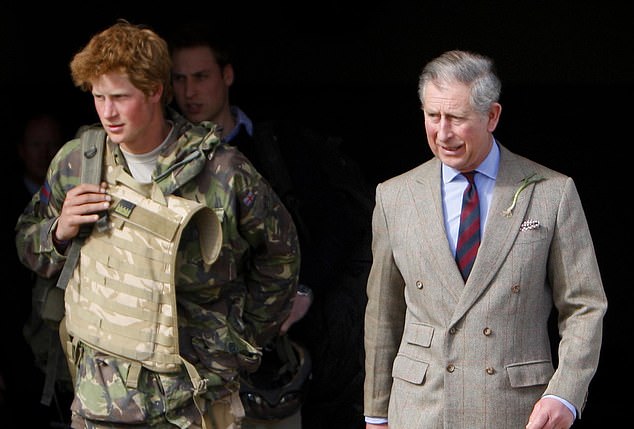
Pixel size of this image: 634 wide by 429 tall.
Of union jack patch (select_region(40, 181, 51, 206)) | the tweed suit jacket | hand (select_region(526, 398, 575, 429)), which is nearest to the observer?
hand (select_region(526, 398, 575, 429))

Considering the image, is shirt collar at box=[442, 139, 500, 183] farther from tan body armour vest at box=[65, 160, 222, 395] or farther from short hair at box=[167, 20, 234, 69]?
short hair at box=[167, 20, 234, 69]

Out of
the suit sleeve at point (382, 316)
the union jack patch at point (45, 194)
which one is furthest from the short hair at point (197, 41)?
the suit sleeve at point (382, 316)

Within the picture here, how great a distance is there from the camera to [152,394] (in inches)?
182

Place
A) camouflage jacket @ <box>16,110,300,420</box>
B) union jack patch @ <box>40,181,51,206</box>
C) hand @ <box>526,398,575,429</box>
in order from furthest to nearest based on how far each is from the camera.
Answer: union jack patch @ <box>40,181,51,206</box>, camouflage jacket @ <box>16,110,300,420</box>, hand @ <box>526,398,575,429</box>

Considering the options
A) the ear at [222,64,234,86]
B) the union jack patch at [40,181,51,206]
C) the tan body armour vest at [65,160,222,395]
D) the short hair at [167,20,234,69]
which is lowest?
the tan body armour vest at [65,160,222,395]

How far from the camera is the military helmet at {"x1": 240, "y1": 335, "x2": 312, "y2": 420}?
5348 mm

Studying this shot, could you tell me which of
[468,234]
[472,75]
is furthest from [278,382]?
[472,75]

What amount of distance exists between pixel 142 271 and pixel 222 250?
27 cm

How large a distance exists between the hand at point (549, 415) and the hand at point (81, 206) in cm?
147

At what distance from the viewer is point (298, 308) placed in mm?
5469

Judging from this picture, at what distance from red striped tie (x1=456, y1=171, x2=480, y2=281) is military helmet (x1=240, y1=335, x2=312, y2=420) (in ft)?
4.77

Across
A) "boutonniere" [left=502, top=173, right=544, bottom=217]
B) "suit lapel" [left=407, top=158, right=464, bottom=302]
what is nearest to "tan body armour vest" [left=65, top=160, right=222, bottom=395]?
"suit lapel" [left=407, top=158, right=464, bottom=302]

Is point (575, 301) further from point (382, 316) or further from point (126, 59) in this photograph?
point (126, 59)

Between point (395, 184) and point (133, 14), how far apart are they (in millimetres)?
3461
